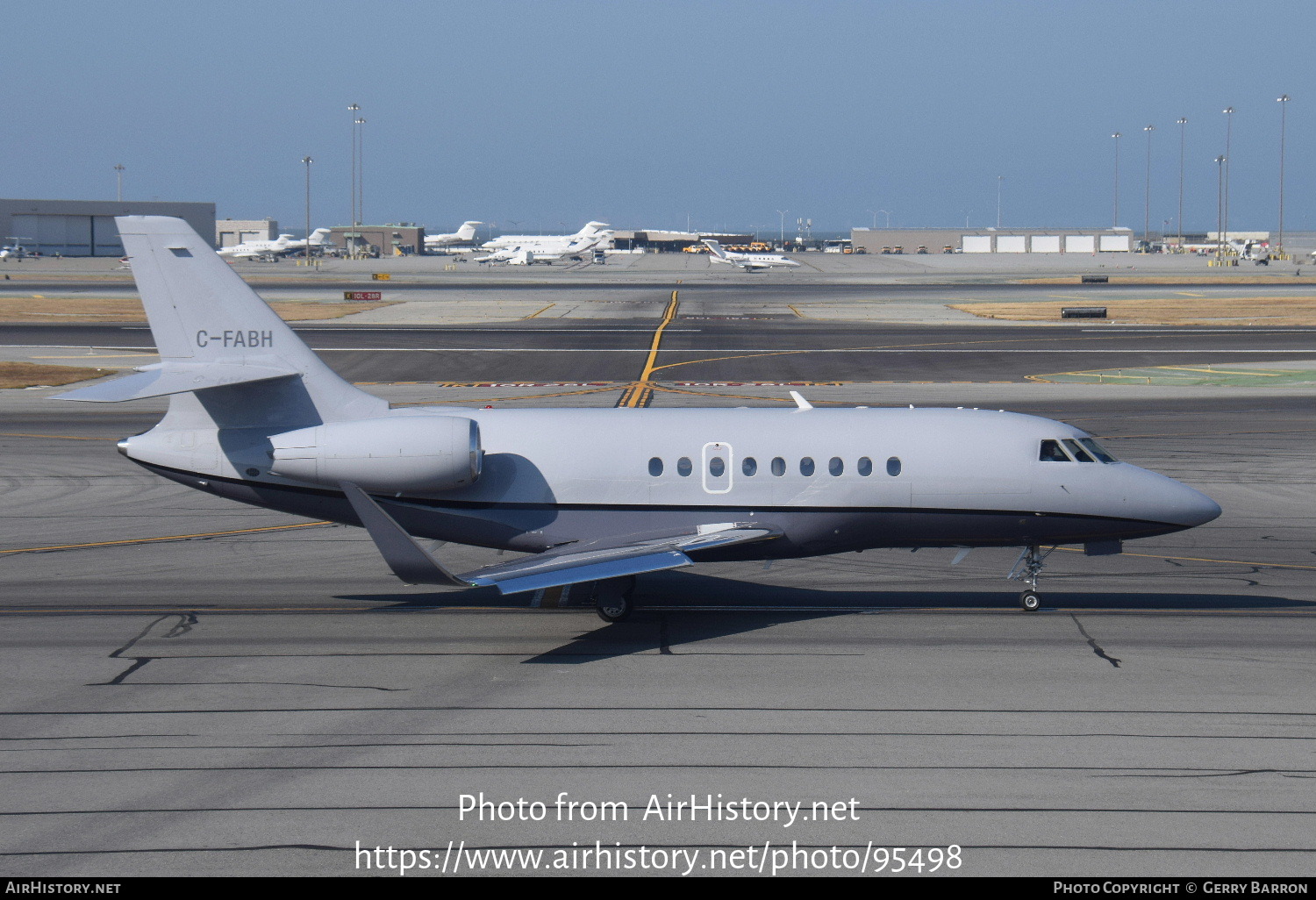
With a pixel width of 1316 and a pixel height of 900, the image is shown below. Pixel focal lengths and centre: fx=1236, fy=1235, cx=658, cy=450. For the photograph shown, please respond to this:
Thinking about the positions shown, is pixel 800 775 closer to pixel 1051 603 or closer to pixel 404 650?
pixel 404 650

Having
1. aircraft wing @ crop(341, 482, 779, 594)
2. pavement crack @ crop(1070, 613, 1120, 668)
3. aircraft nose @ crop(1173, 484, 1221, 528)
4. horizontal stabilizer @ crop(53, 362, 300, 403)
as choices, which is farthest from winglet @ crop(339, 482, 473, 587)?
aircraft nose @ crop(1173, 484, 1221, 528)

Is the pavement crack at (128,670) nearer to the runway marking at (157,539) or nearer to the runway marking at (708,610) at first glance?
the runway marking at (708,610)

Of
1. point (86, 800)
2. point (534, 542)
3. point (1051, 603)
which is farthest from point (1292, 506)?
point (86, 800)

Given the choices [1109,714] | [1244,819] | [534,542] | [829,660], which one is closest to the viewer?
[1244,819]

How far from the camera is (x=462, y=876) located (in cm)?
1214

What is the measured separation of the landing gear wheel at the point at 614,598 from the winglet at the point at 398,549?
3559 mm

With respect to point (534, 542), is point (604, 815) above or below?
below

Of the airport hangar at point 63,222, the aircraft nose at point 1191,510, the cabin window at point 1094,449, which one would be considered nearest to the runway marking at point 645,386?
the cabin window at point 1094,449

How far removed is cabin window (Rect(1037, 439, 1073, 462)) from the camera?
2192 cm

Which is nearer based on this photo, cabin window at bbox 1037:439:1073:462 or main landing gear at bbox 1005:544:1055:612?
cabin window at bbox 1037:439:1073:462

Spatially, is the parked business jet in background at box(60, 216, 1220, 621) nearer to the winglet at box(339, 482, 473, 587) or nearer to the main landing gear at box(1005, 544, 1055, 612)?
the main landing gear at box(1005, 544, 1055, 612)

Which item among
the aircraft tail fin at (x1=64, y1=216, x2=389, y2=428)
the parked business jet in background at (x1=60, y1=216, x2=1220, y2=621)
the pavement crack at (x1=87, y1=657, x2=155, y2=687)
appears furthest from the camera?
the parked business jet in background at (x1=60, y1=216, x2=1220, y2=621)

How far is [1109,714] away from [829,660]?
424cm

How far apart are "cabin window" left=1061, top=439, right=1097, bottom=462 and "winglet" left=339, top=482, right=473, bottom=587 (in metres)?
11.1
